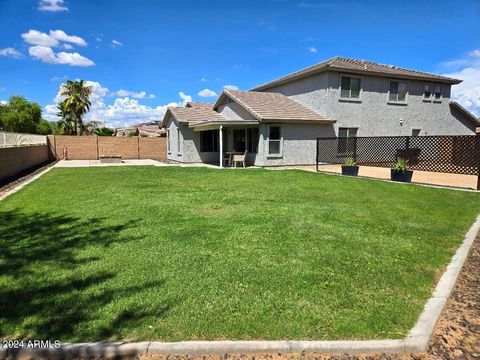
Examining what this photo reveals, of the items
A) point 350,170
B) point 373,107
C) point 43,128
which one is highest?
point 373,107

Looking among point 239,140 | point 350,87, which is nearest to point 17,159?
point 239,140

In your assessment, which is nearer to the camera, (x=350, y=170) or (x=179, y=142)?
(x=350, y=170)

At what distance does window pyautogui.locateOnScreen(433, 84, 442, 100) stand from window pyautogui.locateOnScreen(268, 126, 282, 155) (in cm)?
1290

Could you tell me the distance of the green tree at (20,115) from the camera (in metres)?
53.9

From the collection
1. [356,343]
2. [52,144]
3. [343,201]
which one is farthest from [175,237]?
[52,144]

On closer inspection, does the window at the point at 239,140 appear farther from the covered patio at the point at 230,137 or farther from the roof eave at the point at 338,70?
the roof eave at the point at 338,70

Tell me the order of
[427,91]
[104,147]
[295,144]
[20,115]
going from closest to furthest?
1. [295,144]
2. [427,91]
3. [104,147]
4. [20,115]

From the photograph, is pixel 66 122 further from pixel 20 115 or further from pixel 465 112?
pixel 465 112

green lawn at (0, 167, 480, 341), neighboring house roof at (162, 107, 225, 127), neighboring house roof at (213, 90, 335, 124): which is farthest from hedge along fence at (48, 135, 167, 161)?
green lawn at (0, 167, 480, 341)

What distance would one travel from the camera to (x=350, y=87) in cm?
2089

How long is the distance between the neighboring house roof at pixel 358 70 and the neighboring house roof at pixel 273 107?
6.04 feet

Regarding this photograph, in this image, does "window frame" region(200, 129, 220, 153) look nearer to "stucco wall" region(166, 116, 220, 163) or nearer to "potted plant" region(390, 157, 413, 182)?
"stucco wall" region(166, 116, 220, 163)

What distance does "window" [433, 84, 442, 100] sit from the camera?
78.5 ft

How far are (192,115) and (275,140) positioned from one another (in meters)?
7.38
